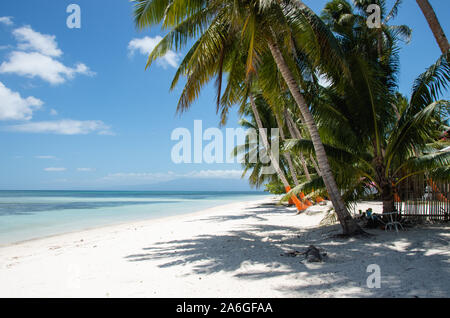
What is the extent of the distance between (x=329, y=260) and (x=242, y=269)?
1526mm

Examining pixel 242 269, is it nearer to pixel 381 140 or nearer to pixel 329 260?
pixel 329 260

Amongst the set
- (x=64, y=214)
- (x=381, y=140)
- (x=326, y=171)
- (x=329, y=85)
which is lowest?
(x=64, y=214)

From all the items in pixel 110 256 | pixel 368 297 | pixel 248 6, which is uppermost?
pixel 248 6

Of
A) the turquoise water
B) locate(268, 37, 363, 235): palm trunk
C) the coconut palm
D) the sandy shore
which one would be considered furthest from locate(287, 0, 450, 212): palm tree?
the turquoise water

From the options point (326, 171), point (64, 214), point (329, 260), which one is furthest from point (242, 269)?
point (64, 214)

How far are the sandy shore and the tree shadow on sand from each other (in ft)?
0.04

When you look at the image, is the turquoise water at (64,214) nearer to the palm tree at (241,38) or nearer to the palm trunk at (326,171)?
the palm tree at (241,38)

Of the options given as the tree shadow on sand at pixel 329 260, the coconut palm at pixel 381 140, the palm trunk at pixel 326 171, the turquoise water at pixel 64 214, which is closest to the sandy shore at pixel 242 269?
the tree shadow on sand at pixel 329 260

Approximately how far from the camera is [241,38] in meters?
6.00

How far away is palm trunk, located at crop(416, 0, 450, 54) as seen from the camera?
5.20 m
